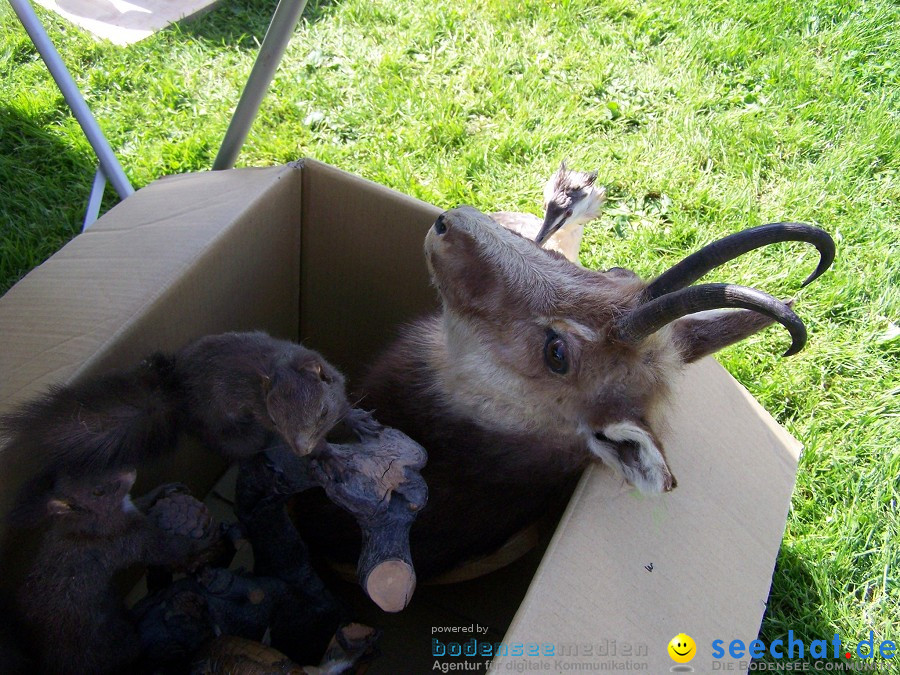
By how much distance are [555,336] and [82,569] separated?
1.63 metres

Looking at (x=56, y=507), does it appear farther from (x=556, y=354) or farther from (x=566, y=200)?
(x=566, y=200)

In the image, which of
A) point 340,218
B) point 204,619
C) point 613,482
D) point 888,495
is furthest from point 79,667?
point 888,495

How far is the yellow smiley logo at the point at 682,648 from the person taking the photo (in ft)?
6.34

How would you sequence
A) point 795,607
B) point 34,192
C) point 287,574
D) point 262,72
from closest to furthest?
point 287,574 → point 262,72 → point 795,607 → point 34,192

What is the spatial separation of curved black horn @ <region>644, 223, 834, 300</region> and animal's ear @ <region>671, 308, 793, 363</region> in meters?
0.33

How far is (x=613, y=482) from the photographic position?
227cm

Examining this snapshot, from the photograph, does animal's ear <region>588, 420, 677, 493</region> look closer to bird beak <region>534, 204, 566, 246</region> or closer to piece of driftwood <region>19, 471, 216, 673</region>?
bird beak <region>534, 204, 566, 246</region>

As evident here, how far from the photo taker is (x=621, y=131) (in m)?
5.25

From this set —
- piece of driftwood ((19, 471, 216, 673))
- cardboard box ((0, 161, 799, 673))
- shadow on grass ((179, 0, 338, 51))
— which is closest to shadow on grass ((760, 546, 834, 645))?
cardboard box ((0, 161, 799, 673))

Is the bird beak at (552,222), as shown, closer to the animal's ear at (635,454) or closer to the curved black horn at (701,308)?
the curved black horn at (701,308)

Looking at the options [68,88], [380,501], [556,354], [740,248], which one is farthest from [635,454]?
[68,88]

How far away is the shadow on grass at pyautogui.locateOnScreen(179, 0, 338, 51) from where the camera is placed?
18.3 ft

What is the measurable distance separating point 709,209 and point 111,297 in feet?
12.3

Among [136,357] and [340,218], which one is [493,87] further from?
[136,357]
